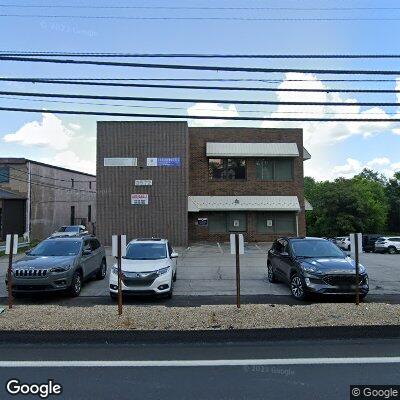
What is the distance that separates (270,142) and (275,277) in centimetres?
1967

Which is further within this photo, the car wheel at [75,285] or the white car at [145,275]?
the car wheel at [75,285]

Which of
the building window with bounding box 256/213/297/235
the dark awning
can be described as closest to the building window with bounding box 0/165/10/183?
the dark awning

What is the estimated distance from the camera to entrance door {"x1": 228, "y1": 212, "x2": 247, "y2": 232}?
Result: 104 feet

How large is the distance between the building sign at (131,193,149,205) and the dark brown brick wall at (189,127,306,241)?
3834 mm

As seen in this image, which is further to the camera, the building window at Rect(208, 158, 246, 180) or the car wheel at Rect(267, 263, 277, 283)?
the building window at Rect(208, 158, 246, 180)

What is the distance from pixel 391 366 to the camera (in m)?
5.86

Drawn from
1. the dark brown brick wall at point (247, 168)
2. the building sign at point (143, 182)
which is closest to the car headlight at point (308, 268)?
the building sign at point (143, 182)

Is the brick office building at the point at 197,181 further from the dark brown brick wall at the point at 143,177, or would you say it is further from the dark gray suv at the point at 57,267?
the dark gray suv at the point at 57,267

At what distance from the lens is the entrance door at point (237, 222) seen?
31.7 m

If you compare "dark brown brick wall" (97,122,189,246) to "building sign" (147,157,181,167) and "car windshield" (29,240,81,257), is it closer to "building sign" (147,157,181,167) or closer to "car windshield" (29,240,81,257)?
"building sign" (147,157,181,167)

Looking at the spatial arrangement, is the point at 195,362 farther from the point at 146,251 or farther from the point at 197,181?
the point at 197,181

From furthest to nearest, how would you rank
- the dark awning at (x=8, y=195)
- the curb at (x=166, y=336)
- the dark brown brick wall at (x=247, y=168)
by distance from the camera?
the dark awning at (x=8, y=195)
the dark brown brick wall at (x=247, y=168)
the curb at (x=166, y=336)

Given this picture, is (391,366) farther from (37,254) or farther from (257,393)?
(37,254)

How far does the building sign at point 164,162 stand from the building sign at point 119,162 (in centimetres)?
108
